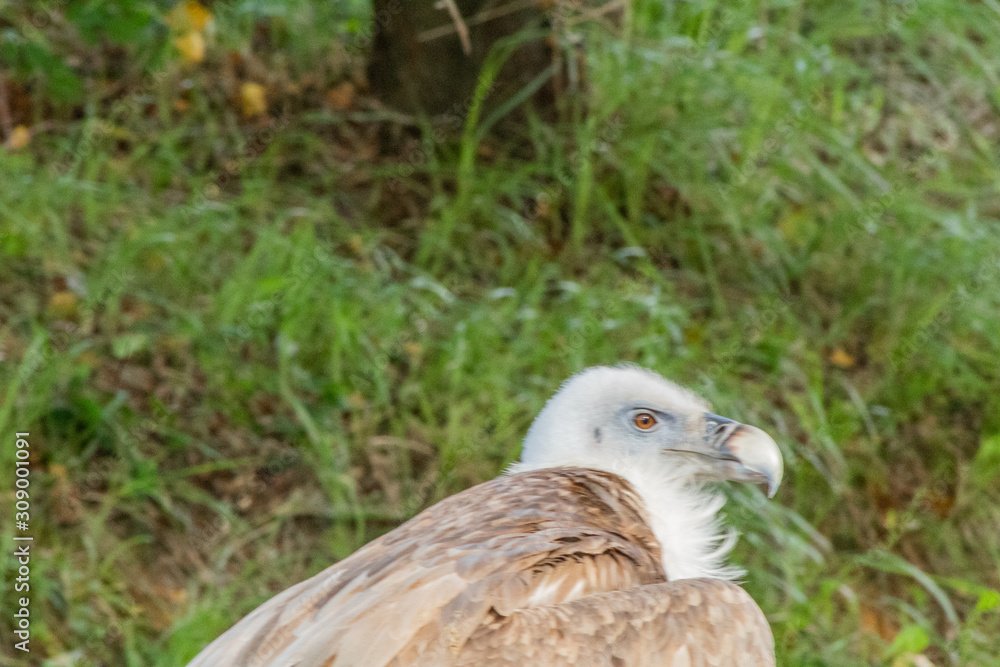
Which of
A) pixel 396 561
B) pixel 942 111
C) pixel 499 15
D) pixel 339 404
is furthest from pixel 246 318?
pixel 942 111

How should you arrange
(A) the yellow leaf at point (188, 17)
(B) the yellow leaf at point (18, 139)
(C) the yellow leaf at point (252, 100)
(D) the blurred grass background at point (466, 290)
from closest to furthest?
(D) the blurred grass background at point (466, 290)
(B) the yellow leaf at point (18, 139)
(A) the yellow leaf at point (188, 17)
(C) the yellow leaf at point (252, 100)

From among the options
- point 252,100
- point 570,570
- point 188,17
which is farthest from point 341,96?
point 570,570

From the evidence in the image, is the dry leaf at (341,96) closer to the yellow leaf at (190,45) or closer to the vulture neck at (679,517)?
the yellow leaf at (190,45)

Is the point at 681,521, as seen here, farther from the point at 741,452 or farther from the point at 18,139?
the point at 18,139

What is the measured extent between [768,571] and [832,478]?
51 cm

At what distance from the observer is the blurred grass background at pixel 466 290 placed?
11.9ft

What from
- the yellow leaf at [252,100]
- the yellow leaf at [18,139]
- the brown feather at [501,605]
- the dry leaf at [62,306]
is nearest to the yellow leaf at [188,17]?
the yellow leaf at [252,100]

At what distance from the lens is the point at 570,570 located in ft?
7.29

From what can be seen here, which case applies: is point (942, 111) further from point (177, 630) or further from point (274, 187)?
point (177, 630)

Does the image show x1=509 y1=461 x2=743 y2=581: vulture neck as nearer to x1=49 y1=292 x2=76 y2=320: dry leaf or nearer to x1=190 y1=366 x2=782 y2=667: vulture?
x1=190 y1=366 x2=782 y2=667: vulture

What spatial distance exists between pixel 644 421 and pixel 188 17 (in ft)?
10.5
